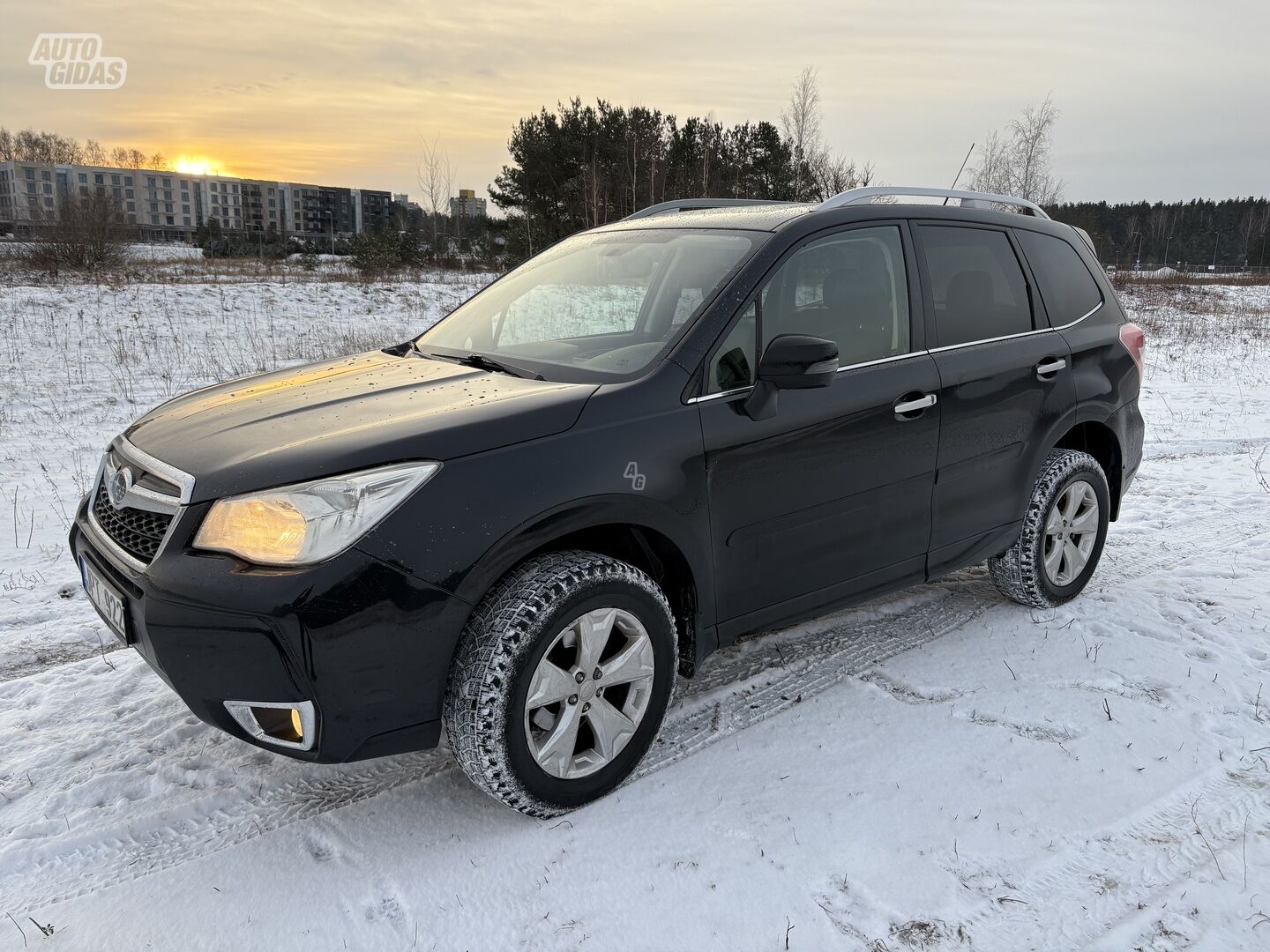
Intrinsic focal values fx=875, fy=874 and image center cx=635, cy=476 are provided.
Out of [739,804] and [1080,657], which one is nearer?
[739,804]

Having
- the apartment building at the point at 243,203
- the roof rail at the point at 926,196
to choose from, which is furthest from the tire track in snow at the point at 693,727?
the apartment building at the point at 243,203

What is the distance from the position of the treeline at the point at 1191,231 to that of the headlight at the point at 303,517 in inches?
3403

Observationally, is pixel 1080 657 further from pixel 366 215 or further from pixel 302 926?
pixel 366 215

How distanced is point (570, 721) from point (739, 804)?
0.60 meters

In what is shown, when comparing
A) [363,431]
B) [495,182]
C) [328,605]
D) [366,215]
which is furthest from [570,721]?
[366,215]

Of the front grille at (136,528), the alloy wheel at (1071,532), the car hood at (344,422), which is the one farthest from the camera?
the alloy wheel at (1071,532)

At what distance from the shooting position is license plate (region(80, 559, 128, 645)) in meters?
2.47

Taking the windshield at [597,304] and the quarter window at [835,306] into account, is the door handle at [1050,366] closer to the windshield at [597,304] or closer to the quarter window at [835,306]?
the quarter window at [835,306]

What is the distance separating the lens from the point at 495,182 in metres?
33.2

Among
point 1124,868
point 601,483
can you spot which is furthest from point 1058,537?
point 601,483

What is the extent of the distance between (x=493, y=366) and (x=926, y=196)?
2031 millimetres

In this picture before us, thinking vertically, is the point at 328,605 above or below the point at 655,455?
below

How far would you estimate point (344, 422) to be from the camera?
2.58 metres

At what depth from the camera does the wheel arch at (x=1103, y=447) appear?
432 centimetres
